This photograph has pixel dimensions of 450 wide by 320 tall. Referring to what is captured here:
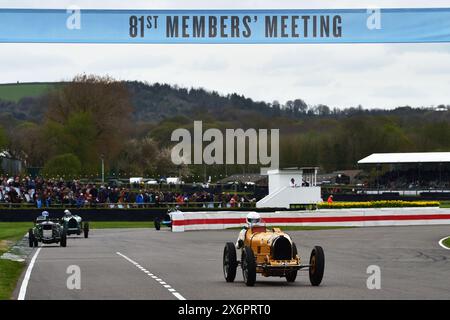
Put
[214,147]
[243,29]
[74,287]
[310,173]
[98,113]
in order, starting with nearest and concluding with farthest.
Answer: [74,287], [243,29], [214,147], [310,173], [98,113]

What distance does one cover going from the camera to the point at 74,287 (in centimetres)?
1698

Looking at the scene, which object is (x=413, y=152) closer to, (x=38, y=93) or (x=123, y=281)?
(x=38, y=93)

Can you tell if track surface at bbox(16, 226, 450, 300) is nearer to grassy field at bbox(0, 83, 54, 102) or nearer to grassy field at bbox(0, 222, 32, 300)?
grassy field at bbox(0, 222, 32, 300)

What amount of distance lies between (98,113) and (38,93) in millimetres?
5584

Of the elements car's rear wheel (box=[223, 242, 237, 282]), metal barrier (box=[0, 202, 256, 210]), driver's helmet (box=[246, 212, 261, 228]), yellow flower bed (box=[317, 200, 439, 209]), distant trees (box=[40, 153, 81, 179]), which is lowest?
metal barrier (box=[0, 202, 256, 210])

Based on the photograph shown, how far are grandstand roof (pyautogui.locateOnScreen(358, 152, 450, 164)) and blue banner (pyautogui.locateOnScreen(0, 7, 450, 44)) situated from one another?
164 feet

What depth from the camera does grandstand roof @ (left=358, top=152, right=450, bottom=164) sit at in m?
73.3

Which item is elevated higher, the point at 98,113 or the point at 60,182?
the point at 98,113

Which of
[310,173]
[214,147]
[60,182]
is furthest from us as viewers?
[310,173]

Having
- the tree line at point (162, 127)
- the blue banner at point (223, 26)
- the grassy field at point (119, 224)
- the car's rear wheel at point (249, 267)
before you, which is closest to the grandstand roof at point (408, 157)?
the tree line at point (162, 127)

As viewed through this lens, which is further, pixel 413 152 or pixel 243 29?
pixel 413 152

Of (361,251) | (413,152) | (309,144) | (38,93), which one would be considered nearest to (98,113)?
(38,93)

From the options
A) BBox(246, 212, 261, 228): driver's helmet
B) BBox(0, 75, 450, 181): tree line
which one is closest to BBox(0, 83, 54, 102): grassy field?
BBox(0, 75, 450, 181): tree line

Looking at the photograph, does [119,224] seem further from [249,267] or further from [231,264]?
[249,267]
